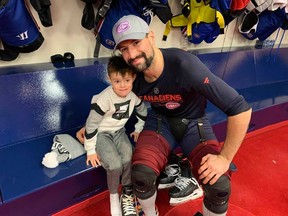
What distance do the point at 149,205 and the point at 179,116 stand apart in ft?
1.60

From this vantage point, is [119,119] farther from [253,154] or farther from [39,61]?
[253,154]

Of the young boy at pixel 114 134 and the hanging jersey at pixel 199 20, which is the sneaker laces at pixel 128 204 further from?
the hanging jersey at pixel 199 20

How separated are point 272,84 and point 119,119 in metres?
2.01

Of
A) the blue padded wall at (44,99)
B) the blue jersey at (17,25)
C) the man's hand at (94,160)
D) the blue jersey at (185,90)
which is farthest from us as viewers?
the blue padded wall at (44,99)

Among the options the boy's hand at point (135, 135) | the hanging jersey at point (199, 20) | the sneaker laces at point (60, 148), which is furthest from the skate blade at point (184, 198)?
the hanging jersey at point (199, 20)

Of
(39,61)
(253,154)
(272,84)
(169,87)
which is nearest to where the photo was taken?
(169,87)

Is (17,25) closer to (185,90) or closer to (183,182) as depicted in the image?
(185,90)

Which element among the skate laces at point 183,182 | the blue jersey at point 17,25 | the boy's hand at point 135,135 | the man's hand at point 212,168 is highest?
the blue jersey at point 17,25

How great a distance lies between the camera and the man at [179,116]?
1095 millimetres

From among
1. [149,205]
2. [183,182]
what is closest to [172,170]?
[183,182]

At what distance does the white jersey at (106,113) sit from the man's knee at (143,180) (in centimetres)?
28

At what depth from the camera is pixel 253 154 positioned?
198 cm

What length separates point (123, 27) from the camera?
1118 mm

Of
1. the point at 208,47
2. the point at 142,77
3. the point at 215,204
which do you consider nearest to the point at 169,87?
the point at 142,77
